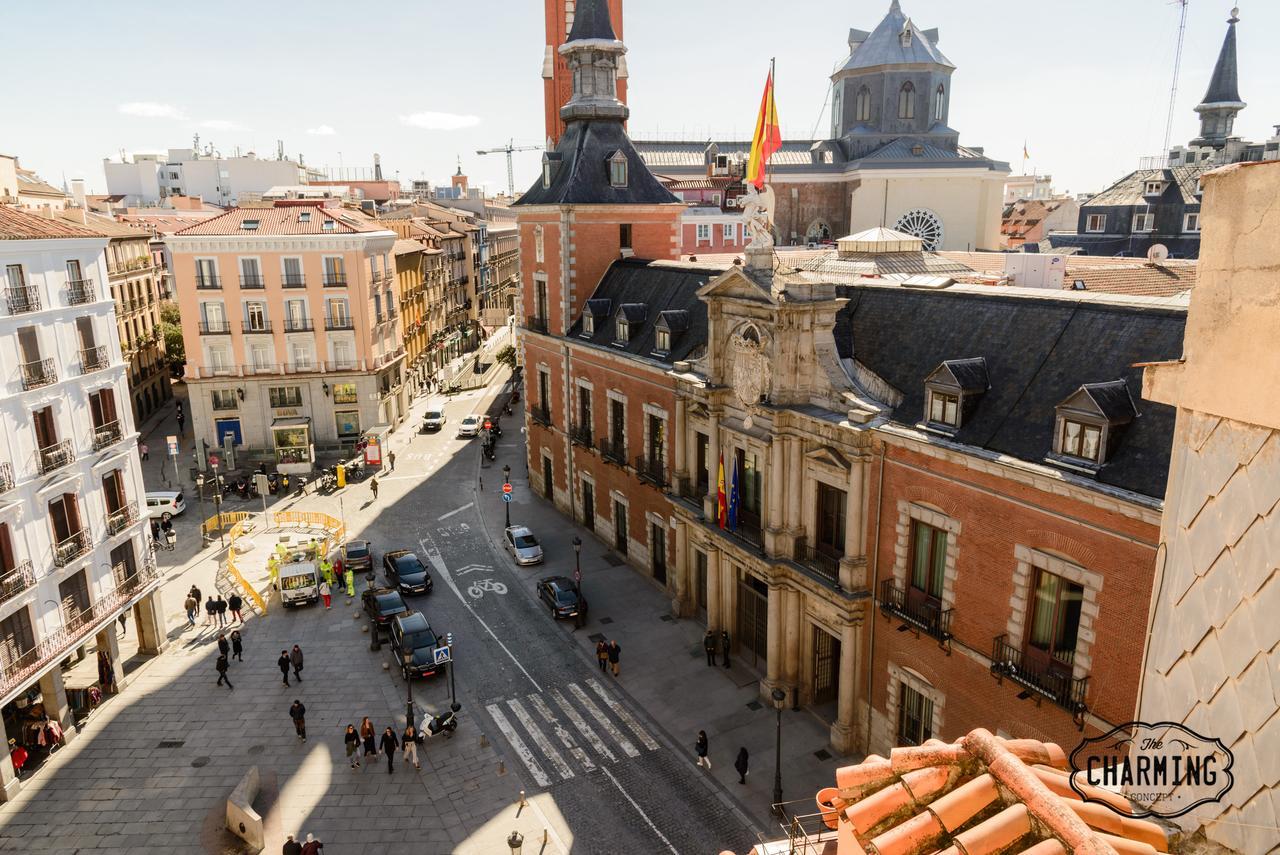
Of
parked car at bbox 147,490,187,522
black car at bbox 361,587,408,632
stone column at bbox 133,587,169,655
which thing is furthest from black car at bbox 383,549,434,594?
parked car at bbox 147,490,187,522

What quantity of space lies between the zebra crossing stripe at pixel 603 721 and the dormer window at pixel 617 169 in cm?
2708

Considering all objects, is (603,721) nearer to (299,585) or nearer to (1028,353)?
(299,585)

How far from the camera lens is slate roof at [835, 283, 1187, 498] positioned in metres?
19.0

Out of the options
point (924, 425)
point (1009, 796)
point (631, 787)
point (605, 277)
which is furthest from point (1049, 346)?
point (605, 277)

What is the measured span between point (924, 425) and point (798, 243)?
51674 mm

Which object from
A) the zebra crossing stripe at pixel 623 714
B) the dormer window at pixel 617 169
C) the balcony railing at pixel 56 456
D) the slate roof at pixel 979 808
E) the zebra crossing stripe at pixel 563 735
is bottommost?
the zebra crossing stripe at pixel 563 735

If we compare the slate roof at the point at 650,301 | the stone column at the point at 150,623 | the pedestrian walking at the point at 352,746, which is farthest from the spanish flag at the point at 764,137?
the stone column at the point at 150,623

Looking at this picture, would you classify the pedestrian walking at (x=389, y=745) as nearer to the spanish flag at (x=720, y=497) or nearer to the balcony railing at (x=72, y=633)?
the balcony railing at (x=72, y=633)

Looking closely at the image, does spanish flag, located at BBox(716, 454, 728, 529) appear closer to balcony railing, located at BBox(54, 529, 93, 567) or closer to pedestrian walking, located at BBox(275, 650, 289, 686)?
pedestrian walking, located at BBox(275, 650, 289, 686)

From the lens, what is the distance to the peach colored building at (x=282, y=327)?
185 feet

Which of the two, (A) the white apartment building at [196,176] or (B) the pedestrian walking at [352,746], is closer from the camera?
(B) the pedestrian walking at [352,746]

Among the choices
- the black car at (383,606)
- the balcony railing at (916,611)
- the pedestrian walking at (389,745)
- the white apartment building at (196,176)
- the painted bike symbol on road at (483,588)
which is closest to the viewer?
the balcony railing at (916,611)

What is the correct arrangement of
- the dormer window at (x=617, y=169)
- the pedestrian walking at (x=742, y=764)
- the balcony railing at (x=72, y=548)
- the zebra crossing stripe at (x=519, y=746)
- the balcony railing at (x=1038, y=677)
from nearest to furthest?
the balcony railing at (x=1038, y=677)
the pedestrian walking at (x=742, y=764)
the zebra crossing stripe at (x=519, y=746)
the balcony railing at (x=72, y=548)
the dormer window at (x=617, y=169)

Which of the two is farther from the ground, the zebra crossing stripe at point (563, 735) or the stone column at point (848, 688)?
the stone column at point (848, 688)
